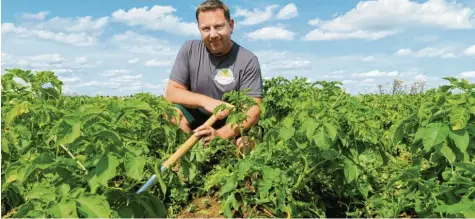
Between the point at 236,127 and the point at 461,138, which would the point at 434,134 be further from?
the point at 236,127

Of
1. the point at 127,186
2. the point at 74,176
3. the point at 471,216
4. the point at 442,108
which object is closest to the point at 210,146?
the point at 127,186

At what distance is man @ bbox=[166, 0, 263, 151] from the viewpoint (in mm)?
4441

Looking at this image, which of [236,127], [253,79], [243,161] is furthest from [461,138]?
[253,79]

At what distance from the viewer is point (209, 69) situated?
15.3 ft

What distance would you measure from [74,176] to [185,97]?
2.14 metres

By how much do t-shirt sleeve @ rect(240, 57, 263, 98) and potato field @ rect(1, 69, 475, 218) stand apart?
0.63 m

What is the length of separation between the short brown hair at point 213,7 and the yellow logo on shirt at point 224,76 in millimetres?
462

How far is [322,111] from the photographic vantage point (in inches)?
108

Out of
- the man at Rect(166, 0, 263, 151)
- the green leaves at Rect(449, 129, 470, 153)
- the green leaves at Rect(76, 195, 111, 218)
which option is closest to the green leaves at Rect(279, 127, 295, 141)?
the green leaves at Rect(449, 129, 470, 153)

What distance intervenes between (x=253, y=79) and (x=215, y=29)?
0.56 meters

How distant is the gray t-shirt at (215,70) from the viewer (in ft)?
15.0

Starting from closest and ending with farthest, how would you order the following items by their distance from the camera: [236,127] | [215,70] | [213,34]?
1. [236,127]
2. [213,34]
3. [215,70]

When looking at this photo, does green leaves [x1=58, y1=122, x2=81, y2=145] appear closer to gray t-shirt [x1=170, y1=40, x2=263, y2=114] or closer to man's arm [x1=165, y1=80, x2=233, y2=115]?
man's arm [x1=165, y1=80, x2=233, y2=115]

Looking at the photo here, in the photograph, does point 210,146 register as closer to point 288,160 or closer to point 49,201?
point 288,160
